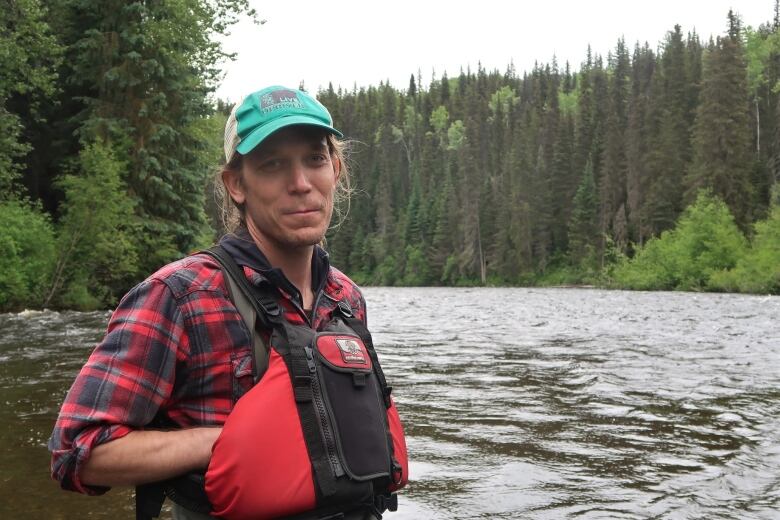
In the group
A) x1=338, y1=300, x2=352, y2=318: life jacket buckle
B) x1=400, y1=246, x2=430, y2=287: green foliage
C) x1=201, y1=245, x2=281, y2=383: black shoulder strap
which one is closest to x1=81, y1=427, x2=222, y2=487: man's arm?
x1=201, y1=245, x2=281, y2=383: black shoulder strap

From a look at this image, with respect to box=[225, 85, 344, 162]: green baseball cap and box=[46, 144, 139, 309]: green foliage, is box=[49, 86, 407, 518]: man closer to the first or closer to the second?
box=[225, 85, 344, 162]: green baseball cap

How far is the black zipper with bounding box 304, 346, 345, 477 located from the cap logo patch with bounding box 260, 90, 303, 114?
0.69 meters

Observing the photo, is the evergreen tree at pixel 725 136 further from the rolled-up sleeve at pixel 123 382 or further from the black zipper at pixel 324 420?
the rolled-up sleeve at pixel 123 382

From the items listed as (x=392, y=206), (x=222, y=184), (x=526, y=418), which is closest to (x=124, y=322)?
(x=222, y=184)

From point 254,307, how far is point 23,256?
2134 cm

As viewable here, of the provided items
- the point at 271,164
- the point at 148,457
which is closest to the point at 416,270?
the point at 271,164

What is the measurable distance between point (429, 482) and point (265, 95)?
4266 mm

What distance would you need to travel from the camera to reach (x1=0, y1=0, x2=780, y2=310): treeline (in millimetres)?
22016

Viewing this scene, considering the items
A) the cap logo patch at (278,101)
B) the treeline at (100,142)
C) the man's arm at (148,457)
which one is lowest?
the man's arm at (148,457)

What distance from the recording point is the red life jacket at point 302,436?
5.84ft

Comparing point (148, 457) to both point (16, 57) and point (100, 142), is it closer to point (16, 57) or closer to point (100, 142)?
point (16, 57)

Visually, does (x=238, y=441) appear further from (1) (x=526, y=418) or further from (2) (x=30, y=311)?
(2) (x=30, y=311)

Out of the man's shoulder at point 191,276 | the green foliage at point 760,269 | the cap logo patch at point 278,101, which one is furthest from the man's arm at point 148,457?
the green foliage at point 760,269

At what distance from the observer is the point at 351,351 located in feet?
6.48
